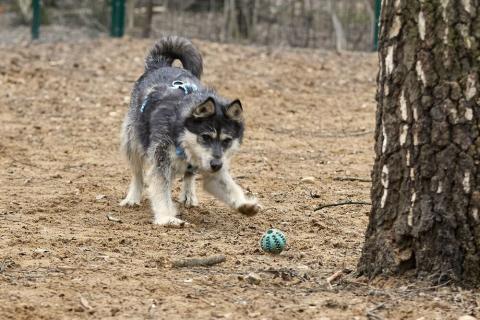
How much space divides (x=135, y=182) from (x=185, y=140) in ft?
3.26

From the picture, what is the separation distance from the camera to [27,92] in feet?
44.8

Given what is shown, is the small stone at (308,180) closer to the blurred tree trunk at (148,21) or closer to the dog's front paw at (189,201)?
the dog's front paw at (189,201)

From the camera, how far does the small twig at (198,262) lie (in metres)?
5.80

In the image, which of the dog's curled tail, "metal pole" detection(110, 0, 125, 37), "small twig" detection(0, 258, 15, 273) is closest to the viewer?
"small twig" detection(0, 258, 15, 273)

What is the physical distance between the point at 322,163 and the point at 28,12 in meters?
11.0

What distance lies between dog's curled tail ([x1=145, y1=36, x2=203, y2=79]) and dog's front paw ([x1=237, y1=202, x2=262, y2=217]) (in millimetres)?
1881

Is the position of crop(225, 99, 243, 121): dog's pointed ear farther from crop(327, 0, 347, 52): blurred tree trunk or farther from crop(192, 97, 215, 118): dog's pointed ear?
crop(327, 0, 347, 52): blurred tree trunk

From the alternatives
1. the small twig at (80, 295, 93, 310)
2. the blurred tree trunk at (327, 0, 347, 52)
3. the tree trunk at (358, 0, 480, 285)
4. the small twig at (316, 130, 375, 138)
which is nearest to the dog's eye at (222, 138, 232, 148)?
the tree trunk at (358, 0, 480, 285)

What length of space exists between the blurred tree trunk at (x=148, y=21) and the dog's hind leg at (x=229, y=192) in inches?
407

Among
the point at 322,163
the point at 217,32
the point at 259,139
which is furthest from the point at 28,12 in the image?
the point at 322,163

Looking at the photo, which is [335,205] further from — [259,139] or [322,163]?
[259,139]

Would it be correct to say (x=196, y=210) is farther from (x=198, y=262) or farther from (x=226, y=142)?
(x=198, y=262)

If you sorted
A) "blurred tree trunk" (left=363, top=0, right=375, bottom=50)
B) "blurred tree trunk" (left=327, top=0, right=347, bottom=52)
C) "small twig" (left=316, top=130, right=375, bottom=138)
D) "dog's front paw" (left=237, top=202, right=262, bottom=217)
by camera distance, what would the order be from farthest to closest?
"blurred tree trunk" (left=363, top=0, right=375, bottom=50), "blurred tree trunk" (left=327, top=0, right=347, bottom=52), "small twig" (left=316, top=130, right=375, bottom=138), "dog's front paw" (left=237, top=202, right=262, bottom=217)

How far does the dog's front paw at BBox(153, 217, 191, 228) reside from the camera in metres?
7.33
